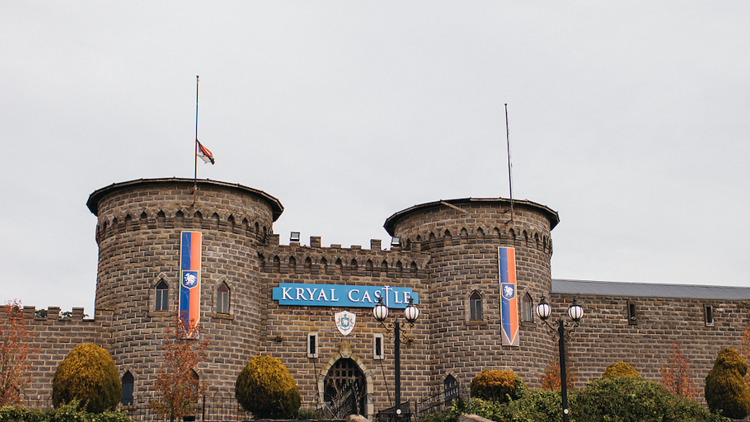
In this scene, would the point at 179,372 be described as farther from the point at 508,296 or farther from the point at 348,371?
the point at 508,296

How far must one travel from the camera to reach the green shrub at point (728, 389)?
31.6m

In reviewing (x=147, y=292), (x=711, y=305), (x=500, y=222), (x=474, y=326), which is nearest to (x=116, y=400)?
(x=147, y=292)

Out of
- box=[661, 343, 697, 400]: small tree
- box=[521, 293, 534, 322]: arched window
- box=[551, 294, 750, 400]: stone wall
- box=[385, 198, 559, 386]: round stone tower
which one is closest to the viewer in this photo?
box=[385, 198, 559, 386]: round stone tower

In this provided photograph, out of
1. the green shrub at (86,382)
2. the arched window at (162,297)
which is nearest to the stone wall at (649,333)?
the arched window at (162,297)

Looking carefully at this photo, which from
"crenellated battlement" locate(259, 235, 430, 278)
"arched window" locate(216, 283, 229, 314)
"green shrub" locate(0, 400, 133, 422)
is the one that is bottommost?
"green shrub" locate(0, 400, 133, 422)

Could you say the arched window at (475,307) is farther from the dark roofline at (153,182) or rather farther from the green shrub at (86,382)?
the green shrub at (86,382)

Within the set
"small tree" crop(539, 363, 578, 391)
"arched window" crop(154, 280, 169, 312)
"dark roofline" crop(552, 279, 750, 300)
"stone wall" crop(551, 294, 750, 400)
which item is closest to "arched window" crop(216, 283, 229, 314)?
"arched window" crop(154, 280, 169, 312)

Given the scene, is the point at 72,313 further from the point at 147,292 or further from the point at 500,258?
the point at 500,258

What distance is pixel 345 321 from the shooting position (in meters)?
33.8

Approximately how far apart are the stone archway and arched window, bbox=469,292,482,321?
5033 millimetres

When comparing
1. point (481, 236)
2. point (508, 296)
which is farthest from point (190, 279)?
point (508, 296)

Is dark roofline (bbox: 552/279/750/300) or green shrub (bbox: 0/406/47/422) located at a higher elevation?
dark roofline (bbox: 552/279/750/300)

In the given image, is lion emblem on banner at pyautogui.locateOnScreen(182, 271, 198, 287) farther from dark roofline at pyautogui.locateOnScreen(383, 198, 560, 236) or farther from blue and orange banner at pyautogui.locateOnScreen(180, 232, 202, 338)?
dark roofline at pyautogui.locateOnScreen(383, 198, 560, 236)

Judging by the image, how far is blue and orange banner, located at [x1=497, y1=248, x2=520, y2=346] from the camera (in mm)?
33719
